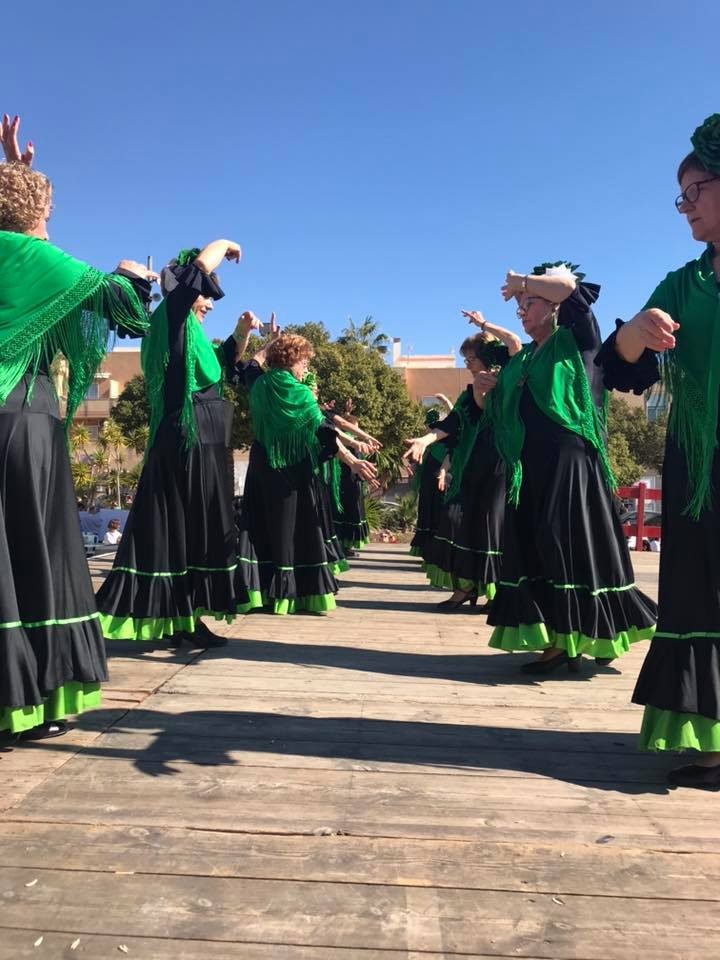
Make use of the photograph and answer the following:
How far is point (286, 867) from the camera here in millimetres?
1674

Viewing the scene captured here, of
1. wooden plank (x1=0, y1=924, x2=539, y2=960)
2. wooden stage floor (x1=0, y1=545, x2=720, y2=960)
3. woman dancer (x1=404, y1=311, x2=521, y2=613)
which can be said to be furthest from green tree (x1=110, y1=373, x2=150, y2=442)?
wooden plank (x1=0, y1=924, x2=539, y2=960)

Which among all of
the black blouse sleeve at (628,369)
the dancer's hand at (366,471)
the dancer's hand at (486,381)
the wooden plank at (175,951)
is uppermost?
the dancer's hand at (486,381)

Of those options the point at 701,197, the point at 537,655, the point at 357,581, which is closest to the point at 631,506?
the point at 357,581

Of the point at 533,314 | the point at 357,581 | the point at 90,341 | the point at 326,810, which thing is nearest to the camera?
the point at 326,810

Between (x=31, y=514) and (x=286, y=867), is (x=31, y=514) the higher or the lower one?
the higher one

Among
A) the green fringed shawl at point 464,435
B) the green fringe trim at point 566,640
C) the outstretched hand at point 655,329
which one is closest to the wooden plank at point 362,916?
the outstretched hand at point 655,329

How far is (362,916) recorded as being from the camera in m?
1.49

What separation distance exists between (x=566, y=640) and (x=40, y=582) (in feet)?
7.77

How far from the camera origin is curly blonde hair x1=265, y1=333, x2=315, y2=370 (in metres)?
5.21

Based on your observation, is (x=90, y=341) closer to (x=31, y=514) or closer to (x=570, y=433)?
(x=31, y=514)

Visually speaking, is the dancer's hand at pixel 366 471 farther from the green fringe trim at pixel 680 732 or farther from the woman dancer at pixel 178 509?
the green fringe trim at pixel 680 732

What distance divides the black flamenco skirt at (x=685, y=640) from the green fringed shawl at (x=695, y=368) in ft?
0.16

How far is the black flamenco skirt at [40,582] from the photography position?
2.31m

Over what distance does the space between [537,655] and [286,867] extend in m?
2.79
